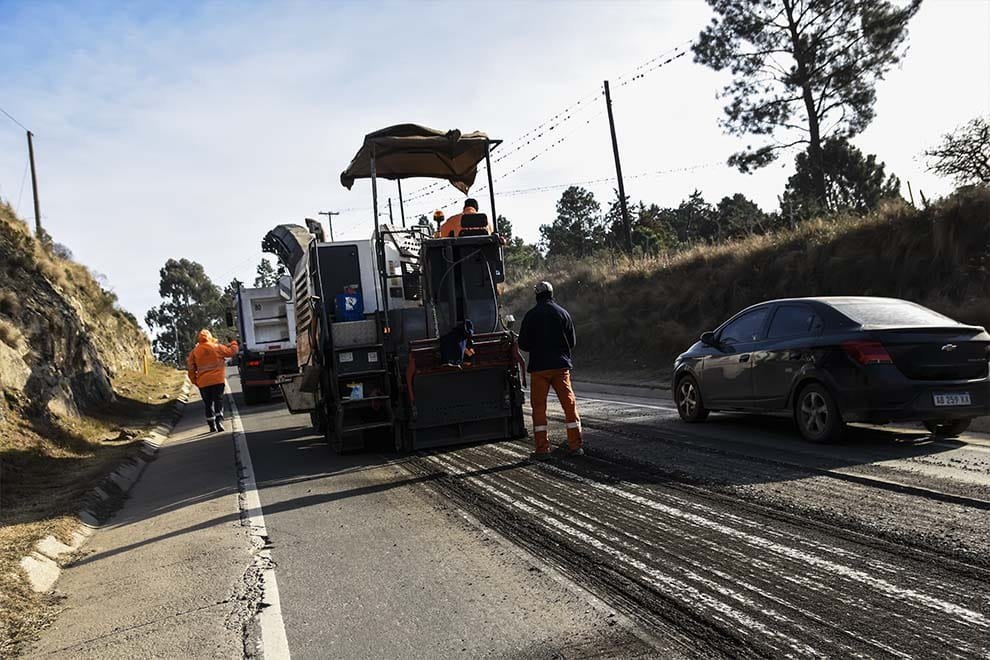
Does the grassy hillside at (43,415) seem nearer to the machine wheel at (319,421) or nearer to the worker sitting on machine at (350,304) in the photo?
the machine wheel at (319,421)

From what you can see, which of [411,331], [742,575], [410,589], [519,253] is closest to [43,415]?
[411,331]

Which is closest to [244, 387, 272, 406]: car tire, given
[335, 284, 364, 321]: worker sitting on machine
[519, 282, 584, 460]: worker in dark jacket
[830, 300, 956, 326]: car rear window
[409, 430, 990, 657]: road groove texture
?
[335, 284, 364, 321]: worker sitting on machine

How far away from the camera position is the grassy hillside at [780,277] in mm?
15562

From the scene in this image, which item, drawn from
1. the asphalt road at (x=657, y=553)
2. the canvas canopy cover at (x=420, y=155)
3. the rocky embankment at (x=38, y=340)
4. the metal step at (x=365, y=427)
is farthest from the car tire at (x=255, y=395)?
the asphalt road at (x=657, y=553)

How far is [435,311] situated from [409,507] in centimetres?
379

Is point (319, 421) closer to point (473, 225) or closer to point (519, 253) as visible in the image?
point (473, 225)

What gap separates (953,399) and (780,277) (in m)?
12.3

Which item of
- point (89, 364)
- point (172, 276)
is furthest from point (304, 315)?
point (172, 276)

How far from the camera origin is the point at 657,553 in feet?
16.5

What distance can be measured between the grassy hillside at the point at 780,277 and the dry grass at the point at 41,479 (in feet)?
40.2

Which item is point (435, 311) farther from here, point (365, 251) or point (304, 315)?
point (304, 315)

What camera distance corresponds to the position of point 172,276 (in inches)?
3984

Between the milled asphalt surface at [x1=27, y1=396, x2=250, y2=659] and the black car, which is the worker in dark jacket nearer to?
the black car

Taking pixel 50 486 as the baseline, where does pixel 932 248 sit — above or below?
above
